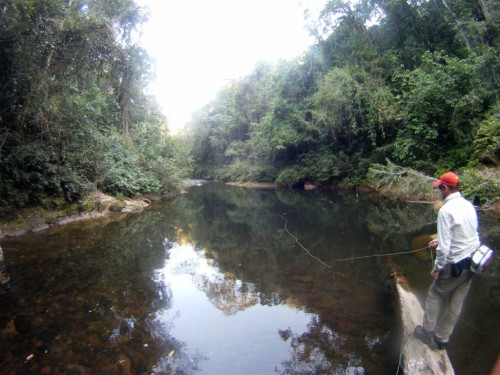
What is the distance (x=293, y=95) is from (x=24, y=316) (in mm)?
24803

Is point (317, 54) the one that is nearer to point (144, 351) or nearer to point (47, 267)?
point (47, 267)

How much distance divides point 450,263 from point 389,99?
1870 centimetres

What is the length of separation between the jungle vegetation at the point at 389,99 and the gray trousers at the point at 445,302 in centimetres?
956

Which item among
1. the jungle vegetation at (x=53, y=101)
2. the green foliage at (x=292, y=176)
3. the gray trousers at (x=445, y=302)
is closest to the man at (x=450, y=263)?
the gray trousers at (x=445, y=302)

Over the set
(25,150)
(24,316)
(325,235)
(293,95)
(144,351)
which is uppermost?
(293,95)

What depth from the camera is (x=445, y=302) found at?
3.71 metres

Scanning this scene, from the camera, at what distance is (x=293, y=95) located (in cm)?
2688

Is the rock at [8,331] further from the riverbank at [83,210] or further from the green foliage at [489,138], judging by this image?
the green foliage at [489,138]

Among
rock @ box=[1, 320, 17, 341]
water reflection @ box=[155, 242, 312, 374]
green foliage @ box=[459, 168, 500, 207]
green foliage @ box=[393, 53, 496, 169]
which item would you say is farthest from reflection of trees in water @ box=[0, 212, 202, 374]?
green foliage @ box=[393, 53, 496, 169]

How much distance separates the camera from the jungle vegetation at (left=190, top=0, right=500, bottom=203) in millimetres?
14633

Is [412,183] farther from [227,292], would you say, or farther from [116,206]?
[116,206]

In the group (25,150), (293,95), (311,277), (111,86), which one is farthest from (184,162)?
(311,277)

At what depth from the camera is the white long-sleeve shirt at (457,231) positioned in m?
3.40

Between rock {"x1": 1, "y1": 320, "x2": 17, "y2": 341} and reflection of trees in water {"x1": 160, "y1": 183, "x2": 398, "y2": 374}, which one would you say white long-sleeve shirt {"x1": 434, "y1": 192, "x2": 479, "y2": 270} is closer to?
reflection of trees in water {"x1": 160, "y1": 183, "x2": 398, "y2": 374}
